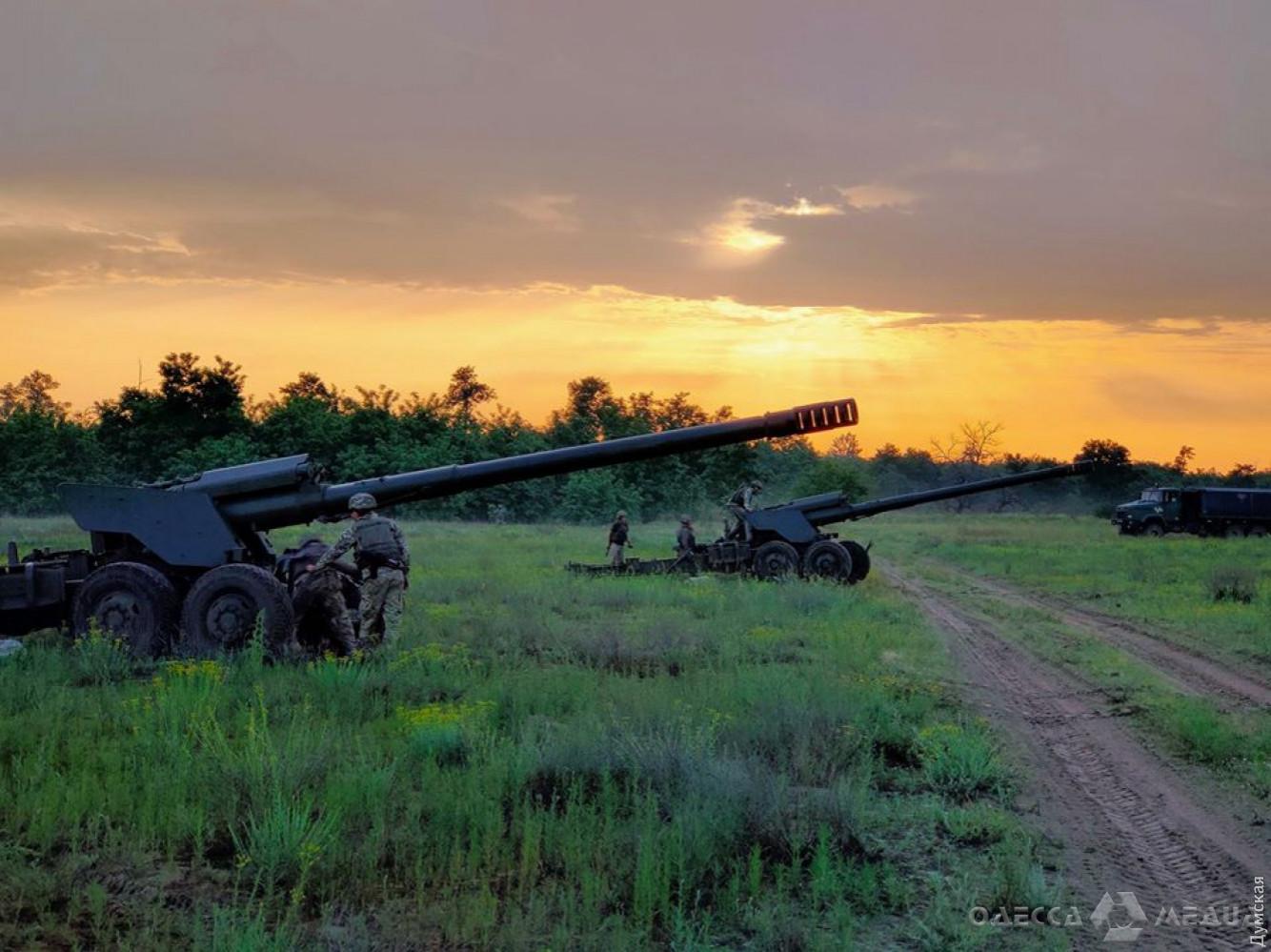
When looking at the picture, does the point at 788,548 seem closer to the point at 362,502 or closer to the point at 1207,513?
the point at 362,502

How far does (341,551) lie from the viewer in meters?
10.3

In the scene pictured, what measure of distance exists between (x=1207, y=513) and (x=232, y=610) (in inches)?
1638

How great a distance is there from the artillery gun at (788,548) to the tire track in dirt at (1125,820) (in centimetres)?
1072

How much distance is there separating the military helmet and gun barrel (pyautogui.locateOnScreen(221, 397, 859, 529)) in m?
0.12

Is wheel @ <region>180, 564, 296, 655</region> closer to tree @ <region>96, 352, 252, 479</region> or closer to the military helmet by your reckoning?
the military helmet

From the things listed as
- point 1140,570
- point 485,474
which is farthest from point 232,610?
point 1140,570

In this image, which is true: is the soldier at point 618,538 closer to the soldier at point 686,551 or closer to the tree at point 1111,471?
the soldier at point 686,551

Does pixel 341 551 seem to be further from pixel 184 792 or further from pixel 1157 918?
pixel 1157 918

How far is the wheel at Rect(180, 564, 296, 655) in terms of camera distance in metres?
10.1

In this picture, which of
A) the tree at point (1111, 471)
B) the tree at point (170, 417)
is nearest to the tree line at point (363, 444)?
the tree at point (170, 417)

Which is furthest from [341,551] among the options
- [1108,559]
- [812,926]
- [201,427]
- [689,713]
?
[201,427]

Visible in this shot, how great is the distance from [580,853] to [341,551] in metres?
5.71

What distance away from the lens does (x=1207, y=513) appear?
142ft

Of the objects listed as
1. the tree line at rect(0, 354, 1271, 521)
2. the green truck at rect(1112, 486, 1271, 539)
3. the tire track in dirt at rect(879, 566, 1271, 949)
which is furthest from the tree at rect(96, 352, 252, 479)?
the tire track in dirt at rect(879, 566, 1271, 949)
